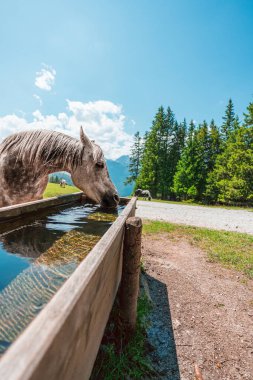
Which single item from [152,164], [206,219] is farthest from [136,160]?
[206,219]

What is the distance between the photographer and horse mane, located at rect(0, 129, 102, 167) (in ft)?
12.1

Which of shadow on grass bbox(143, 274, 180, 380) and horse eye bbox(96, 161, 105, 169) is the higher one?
horse eye bbox(96, 161, 105, 169)

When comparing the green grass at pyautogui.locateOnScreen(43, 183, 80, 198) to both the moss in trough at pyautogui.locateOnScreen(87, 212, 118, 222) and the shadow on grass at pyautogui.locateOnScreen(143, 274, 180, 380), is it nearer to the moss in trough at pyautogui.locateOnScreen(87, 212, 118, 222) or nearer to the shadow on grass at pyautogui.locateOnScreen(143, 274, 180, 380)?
the moss in trough at pyautogui.locateOnScreen(87, 212, 118, 222)

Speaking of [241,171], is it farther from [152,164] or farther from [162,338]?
[162,338]

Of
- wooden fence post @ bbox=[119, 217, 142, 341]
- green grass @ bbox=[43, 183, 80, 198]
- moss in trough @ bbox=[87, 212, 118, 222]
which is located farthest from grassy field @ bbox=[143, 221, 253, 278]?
green grass @ bbox=[43, 183, 80, 198]

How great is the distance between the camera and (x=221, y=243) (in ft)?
21.8

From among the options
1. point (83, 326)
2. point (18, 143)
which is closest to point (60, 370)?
point (83, 326)

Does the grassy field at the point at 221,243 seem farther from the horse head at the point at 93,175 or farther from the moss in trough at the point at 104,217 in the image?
the horse head at the point at 93,175

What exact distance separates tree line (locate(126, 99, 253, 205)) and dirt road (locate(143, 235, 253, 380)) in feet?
76.1

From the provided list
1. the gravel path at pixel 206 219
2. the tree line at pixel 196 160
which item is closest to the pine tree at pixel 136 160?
the tree line at pixel 196 160

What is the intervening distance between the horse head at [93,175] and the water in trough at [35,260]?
451mm

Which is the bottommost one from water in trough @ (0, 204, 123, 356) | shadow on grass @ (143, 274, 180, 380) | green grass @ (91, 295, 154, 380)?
shadow on grass @ (143, 274, 180, 380)

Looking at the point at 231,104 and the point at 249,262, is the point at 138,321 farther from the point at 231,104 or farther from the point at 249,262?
the point at 231,104

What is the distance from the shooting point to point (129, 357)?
7.50 ft
